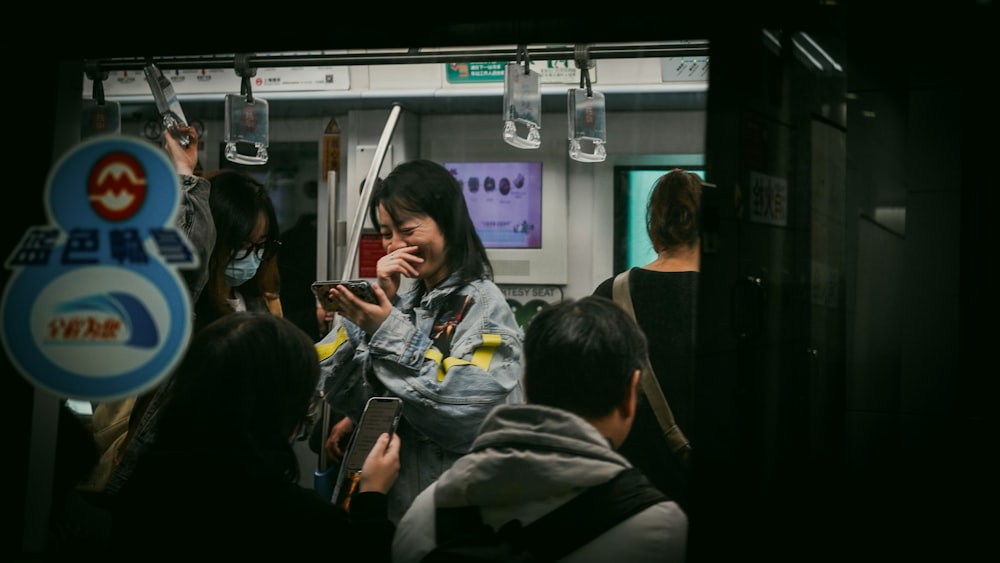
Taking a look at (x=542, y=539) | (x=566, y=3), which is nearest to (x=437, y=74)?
(x=566, y=3)

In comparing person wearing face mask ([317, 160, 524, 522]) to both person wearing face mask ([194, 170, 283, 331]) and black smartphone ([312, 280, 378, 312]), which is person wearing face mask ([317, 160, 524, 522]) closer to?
black smartphone ([312, 280, 378, 312])

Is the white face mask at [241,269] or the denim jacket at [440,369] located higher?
the white face mask at [241,269]

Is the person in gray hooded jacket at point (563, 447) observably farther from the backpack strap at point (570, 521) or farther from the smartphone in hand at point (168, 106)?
the smartphone in hand at point (168, 106)

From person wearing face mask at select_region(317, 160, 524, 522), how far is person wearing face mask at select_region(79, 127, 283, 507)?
0.99 ft

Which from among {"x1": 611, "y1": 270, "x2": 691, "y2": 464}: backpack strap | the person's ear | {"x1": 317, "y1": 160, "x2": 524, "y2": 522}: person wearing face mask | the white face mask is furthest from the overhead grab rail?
the person's ear

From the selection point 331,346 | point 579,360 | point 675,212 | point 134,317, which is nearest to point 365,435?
point 331,346

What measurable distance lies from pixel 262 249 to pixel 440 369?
74 centimetres

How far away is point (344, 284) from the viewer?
3.05 metres

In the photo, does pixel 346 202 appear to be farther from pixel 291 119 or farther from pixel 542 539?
pixel 542 539

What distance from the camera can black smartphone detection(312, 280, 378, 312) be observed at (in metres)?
3.04

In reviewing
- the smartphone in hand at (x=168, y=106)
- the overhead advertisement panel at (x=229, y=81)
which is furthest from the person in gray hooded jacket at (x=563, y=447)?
the smartphone in hand at (x=168, y=106)

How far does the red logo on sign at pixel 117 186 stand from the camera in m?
2.74

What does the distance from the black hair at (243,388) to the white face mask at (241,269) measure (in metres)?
0.34

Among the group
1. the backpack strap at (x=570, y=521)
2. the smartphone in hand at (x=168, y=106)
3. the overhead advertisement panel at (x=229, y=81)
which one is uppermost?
the overhead advertisement panel at (x=229, y=81)
